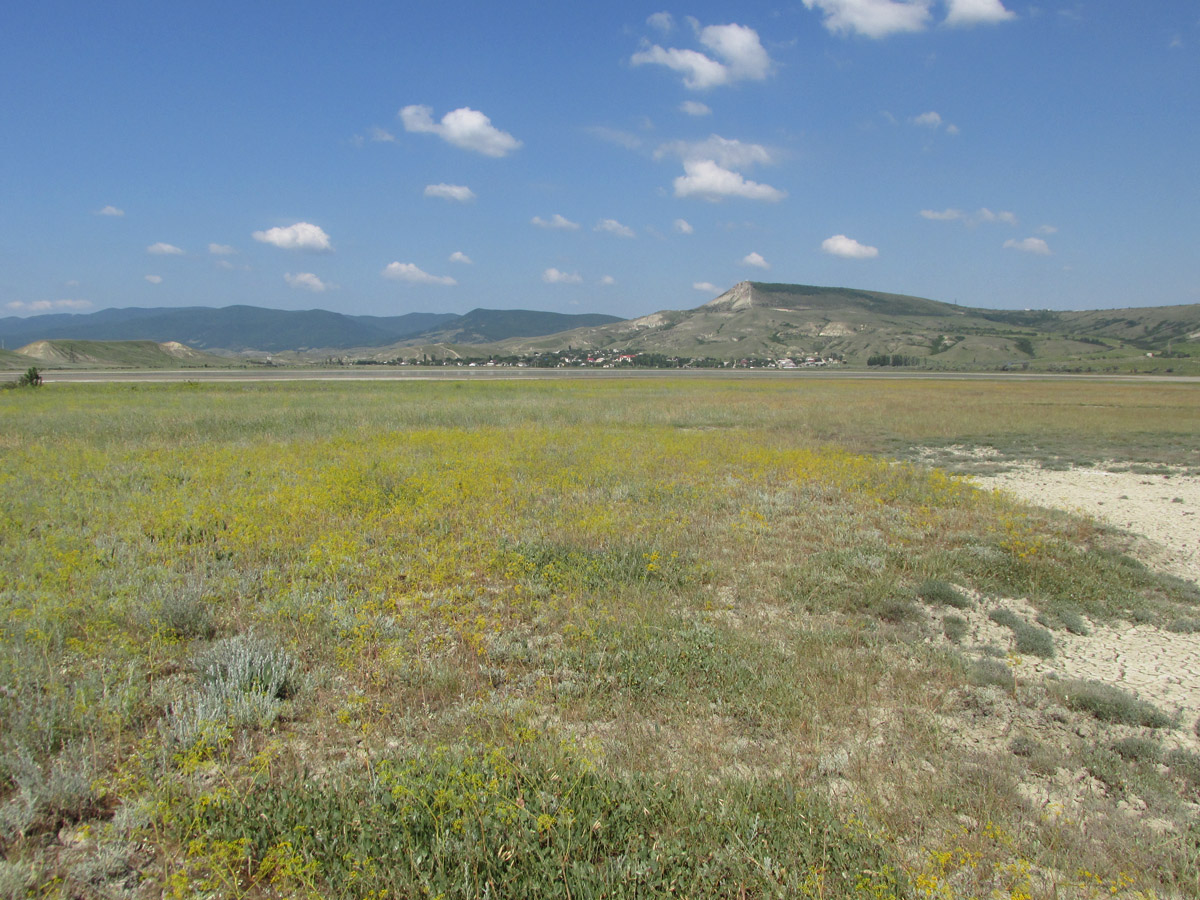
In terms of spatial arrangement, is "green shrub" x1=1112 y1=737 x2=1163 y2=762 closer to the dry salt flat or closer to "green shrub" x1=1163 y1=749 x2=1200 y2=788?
"green shrub" x1=1163 y1=749 x2=1200 y2=788

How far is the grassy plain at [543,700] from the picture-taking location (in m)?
3.43

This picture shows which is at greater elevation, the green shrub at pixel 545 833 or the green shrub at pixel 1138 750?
the green shrub at pixel 545 833

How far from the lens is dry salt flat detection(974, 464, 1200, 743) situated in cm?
613

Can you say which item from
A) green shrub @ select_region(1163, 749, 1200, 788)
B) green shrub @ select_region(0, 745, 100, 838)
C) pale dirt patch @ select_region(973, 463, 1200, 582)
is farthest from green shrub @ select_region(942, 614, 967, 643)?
green shrub @ select_region(0, 745, 100, 838)

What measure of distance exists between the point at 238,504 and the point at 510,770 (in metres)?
9.45

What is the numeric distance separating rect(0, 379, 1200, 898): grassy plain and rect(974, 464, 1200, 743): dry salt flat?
2.10ft

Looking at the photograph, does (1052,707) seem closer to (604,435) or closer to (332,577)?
(332,577)

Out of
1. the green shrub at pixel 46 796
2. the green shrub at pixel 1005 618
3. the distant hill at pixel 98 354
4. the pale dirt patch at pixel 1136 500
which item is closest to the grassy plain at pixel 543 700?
the green shrub at pixel 46 796

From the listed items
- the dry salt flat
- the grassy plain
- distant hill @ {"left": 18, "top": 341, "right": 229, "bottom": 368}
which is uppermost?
distant hill @ {"left": 18, "top": 341, "right": 229, "bottom": 368}

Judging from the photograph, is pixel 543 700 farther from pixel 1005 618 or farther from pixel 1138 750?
pixel 1005 618

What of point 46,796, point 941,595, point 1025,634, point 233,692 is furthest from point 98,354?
point 1025,634

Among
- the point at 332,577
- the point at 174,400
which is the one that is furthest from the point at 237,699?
the point at 174,400

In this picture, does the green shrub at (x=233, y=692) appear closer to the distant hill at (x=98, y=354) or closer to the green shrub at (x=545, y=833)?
the green shrub at (x=545, y=833)

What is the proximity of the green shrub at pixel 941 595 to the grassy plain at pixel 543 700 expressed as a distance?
0.06m
